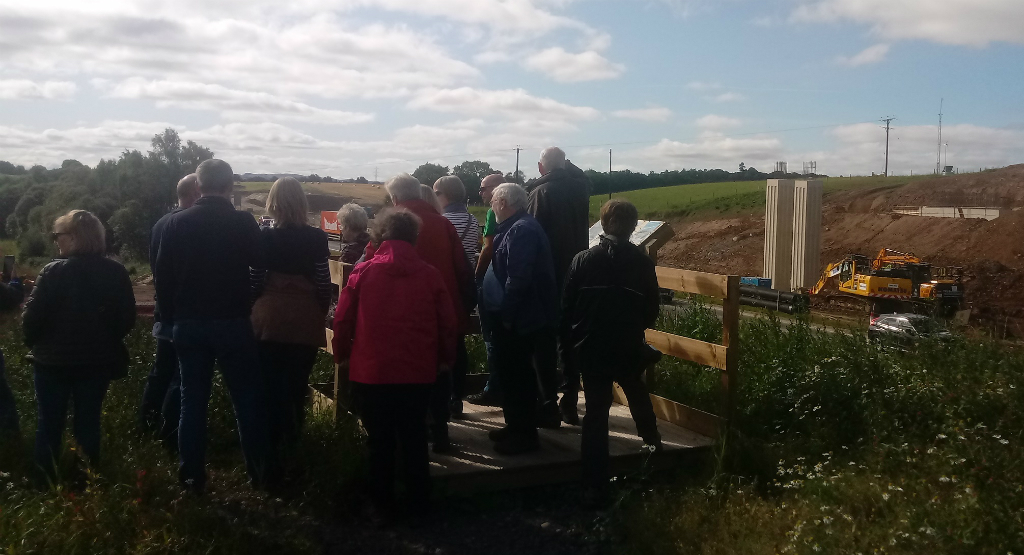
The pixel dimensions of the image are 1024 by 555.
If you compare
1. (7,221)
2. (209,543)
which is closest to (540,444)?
(209,543)

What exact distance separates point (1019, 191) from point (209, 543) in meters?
52.0

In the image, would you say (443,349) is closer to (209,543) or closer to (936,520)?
(209,543)

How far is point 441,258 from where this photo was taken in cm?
516

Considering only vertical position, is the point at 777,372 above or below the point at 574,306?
below

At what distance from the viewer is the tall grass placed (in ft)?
12.7

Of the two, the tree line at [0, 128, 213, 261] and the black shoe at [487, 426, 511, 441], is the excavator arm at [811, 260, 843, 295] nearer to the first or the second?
the black shoe at [487, 426, 511, 441]

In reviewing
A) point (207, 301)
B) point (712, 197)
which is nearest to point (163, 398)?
point (207, 301)

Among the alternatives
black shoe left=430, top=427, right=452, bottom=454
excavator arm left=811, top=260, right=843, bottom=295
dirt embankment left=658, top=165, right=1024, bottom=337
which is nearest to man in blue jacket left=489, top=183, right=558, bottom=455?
black shoe left=430, top=427, right=452, bottom=454

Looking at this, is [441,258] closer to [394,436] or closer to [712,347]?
[394,436]

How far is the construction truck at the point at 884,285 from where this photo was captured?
88.4 feet

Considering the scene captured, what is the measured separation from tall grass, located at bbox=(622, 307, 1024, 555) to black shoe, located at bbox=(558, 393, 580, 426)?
0.99 metres

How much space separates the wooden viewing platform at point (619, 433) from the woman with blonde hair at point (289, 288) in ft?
2.31

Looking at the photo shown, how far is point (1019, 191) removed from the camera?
46.8m

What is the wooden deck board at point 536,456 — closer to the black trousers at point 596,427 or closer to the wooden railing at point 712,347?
the wooden railing at point 712,347
